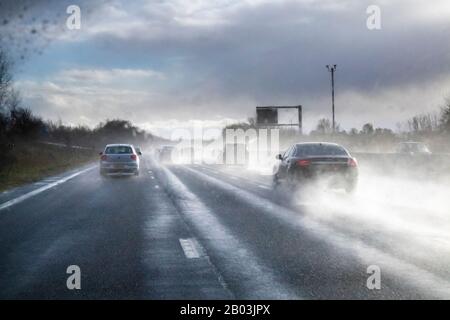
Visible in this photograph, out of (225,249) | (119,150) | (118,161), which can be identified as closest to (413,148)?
(119,150)

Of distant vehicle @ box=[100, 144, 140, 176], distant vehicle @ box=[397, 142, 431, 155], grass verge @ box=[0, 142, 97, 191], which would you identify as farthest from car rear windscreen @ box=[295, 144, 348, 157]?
distant vehicle @ box=[397, 142, 431, 155]

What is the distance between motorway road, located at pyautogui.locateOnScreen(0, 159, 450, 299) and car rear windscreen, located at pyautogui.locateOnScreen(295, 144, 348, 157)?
2214mm

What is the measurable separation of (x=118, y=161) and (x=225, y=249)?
23.2 m

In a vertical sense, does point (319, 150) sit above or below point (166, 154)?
above

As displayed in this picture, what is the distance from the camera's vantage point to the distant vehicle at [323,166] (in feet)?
60.7

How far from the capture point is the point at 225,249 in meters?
9.40

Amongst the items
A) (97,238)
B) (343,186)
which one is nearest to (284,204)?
(343,186)

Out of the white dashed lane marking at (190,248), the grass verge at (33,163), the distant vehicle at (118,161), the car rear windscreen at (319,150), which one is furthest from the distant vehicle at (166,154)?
the white dashed lane marking at (190,248)

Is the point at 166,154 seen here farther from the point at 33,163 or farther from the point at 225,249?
the point at 225,249

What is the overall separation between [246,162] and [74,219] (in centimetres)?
3647

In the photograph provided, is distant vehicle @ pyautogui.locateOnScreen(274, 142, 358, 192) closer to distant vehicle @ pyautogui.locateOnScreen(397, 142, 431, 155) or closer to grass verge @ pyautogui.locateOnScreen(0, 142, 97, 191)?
grass verge @ pyautogui.locateOnScreen(0, 142, 97, 191)

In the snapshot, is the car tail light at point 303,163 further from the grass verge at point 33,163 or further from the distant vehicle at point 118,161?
the distant vehicle at point 118,161

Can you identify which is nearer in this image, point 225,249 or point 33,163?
point 225,249

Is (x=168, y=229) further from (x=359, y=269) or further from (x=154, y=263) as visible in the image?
(x=359, y=269)
